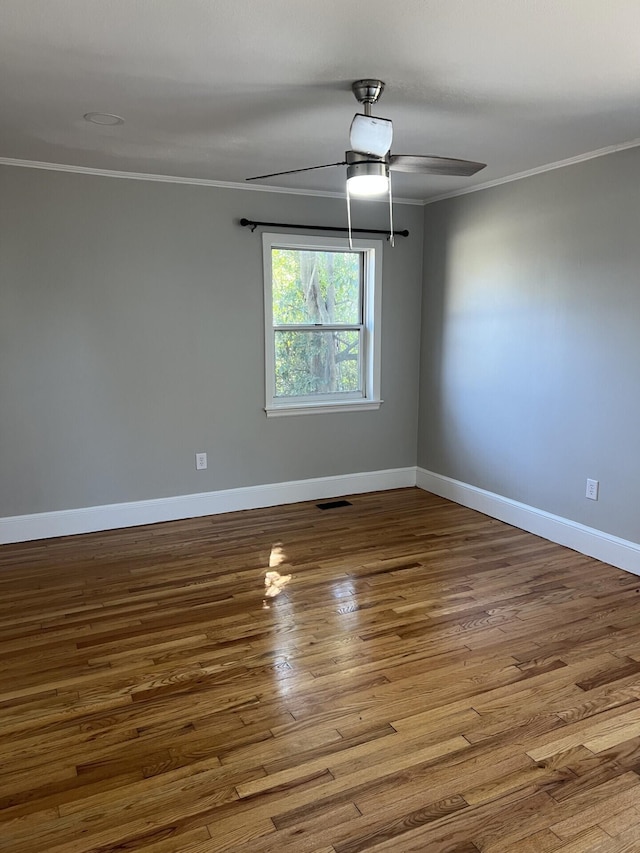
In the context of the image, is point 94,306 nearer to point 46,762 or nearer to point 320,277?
point 320,277

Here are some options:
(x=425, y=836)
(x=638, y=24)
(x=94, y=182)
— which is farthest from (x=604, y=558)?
(x=94, y=182)

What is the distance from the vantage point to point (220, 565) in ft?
12.0

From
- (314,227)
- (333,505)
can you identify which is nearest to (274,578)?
(333,505)

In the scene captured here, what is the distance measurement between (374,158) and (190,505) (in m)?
2.85

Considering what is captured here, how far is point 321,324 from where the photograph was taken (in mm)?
4836

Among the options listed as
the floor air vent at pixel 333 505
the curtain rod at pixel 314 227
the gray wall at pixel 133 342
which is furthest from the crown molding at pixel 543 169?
the floor air vent at pixel 333 505

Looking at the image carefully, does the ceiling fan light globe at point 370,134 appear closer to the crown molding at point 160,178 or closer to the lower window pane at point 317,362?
the crown molding at point 160,178

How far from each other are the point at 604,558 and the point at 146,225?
140 inches

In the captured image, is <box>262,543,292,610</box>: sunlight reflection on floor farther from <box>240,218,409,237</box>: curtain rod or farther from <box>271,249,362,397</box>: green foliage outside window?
<box>240,218,409,237</box>: curtain rod

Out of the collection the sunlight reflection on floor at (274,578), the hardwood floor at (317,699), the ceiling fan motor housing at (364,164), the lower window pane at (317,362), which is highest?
the ceiling fan motor housing at (364,164)

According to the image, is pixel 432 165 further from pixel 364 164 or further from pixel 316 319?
pixel 316 319

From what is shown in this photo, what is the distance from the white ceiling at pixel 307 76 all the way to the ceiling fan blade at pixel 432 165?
0.87 feet

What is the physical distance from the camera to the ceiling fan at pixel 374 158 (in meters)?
2.36

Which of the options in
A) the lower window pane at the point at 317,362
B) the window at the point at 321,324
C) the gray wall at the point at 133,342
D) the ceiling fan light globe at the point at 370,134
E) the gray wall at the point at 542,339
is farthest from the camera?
the lower window pane at the point at 317,362
